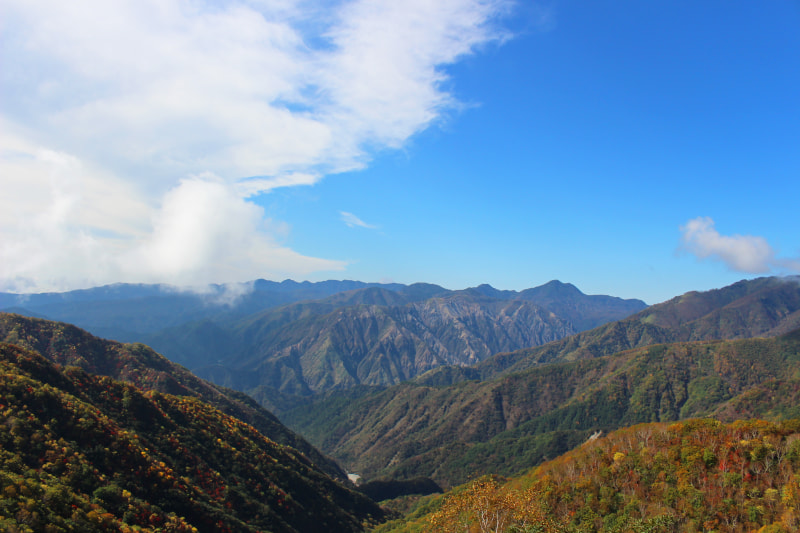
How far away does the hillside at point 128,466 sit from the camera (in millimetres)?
56188

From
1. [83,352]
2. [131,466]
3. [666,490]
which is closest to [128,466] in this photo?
[131,466]

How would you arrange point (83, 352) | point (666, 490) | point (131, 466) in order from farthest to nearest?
point (83, 352), point (131, 466), point (666, 490)

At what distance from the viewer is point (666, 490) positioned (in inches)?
3036

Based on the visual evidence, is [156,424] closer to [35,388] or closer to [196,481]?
[196,481]

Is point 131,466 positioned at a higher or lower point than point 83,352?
lower

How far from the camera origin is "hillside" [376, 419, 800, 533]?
5434 cm

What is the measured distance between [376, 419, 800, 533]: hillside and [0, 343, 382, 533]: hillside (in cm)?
4549

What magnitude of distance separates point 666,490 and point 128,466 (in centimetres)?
10099

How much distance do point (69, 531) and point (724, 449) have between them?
105811 mm

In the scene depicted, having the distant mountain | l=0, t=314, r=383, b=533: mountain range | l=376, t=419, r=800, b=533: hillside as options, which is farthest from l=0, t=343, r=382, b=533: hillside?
l=376, t=419, r=800, b=533: hillside

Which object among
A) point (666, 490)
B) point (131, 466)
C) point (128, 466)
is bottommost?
point (666, 490)

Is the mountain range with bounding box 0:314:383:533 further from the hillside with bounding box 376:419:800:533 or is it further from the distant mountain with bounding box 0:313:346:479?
the hillside with bounding box 376:419:800:533

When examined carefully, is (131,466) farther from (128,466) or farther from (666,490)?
(666,490)

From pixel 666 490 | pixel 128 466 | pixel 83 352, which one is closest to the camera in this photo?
pixel 666 490
